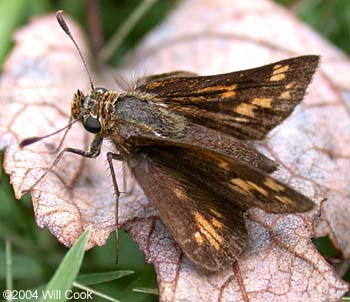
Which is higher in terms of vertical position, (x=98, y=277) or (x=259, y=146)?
(x=259, y=146)

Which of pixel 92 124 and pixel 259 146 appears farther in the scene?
pixel 259 146

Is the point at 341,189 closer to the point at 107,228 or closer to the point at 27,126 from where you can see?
the point at 107,228

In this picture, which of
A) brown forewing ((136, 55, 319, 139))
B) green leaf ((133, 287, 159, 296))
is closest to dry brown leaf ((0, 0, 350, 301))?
green leaf ((133, 287, 159, 296))

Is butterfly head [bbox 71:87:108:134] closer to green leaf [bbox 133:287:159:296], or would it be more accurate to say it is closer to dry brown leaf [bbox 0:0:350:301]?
dry brown leaf [bbox 0:0:350:301]

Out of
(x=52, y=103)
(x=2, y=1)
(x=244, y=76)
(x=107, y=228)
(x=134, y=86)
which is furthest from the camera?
(x=2, y=1)

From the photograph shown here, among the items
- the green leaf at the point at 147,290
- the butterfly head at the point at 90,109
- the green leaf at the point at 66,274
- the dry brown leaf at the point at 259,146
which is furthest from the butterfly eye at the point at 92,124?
the green leaf at the point at 147,290

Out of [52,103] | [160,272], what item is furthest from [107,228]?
[52,103]

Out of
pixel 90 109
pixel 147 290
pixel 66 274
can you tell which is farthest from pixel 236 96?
pixel 66 274

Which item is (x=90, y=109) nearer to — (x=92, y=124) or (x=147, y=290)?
(x=92, y=124)

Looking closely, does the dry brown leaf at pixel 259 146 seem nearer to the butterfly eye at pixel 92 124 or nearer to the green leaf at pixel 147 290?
the green leaf at pixel 147 290
